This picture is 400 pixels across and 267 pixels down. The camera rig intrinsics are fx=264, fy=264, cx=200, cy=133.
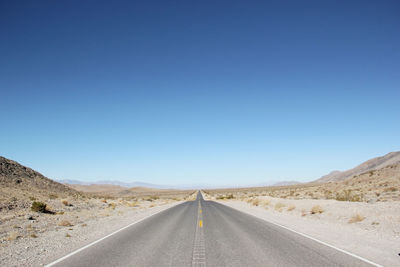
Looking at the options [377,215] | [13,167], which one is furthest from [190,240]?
[13,167]

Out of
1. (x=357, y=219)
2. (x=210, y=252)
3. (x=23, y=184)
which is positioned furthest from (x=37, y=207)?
(x=357, y=219)

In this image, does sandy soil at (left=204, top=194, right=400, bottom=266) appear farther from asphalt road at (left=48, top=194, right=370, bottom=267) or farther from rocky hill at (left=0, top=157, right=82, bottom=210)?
rocky hill at (left=0, top=157, right=82, bottom=210)

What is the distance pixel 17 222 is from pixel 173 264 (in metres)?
13.6

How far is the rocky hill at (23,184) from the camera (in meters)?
28.6

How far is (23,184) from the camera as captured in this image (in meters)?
34.7

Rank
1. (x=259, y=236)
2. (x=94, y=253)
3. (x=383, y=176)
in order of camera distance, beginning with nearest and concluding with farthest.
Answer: (x=94, y=253) → (x=259, y=236) → (x=383, y=176)

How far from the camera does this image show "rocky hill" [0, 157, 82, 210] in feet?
93.7

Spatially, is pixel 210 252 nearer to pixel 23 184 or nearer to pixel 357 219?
pixel 357 219

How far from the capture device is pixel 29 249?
8.57 meters

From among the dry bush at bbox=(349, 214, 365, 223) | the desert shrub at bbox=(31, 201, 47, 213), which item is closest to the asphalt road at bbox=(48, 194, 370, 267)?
the dry bush at bbox=(349, 214, 365, 223)

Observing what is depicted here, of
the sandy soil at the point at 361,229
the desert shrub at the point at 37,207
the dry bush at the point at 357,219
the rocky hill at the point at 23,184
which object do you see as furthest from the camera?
the rocky hill at the point at 23,184

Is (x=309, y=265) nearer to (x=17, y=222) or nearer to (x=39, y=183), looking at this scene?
(x=17, y=222)

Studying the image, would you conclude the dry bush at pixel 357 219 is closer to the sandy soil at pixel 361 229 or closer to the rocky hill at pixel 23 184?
the sandy soil at pixel 361 229

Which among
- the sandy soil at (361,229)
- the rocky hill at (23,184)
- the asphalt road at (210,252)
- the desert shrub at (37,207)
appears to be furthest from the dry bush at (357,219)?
the rocky hill at (23,184)
